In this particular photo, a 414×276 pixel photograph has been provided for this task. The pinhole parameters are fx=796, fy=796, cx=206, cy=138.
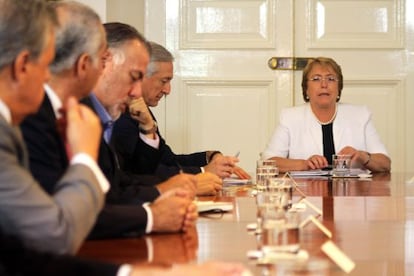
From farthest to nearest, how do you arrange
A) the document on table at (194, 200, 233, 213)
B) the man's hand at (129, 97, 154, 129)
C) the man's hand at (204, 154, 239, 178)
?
the man's hand at (204, 154, 239, 178) < the man's hand at (129, 97, 154, 129) < the document on table at (194, 200, 233, 213)

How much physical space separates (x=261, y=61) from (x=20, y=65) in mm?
3986

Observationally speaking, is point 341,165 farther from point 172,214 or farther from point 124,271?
point 124,271

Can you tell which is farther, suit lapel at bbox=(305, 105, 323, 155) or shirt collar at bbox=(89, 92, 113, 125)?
suit lapel at bbox=(305, 105, 323, 155)

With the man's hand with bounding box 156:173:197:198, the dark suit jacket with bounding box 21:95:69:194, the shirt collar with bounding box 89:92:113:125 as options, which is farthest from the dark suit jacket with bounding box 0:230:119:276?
the shirt collar with bounding box 89:92:113:125

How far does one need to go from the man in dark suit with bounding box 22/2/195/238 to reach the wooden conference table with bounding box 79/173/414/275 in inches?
1.8

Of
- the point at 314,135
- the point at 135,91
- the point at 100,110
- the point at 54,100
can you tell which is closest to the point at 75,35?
the point at 54,100

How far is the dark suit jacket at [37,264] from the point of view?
4.28ft

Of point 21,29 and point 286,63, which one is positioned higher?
point 286,63

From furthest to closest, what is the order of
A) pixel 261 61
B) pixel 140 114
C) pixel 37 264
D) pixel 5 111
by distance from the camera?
pixel 261 61 < pixel 140 114 < pixel 5 111 < pixel 37 264

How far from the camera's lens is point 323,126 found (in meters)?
4.40

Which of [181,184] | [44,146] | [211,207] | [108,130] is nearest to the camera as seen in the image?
[44,146]

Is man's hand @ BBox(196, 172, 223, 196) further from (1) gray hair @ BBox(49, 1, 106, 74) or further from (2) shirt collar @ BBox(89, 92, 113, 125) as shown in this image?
(1) gray hair @ BBox(49, 1, 106, 74)

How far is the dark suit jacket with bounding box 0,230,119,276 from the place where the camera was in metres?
1.31

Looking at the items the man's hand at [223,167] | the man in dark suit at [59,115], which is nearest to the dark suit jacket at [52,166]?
the man in dark suit at [59,115]
